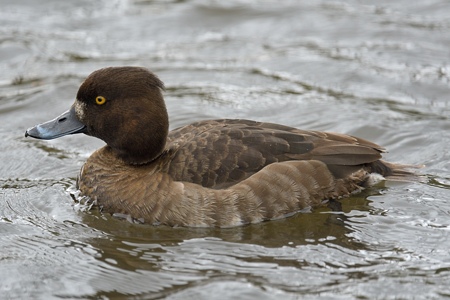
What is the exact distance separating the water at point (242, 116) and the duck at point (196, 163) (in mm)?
152

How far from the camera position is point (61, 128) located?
23.3 feet

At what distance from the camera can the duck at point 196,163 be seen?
6590mm

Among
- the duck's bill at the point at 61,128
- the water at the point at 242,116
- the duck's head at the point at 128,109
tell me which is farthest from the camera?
the duck's bill at the point at 61,128

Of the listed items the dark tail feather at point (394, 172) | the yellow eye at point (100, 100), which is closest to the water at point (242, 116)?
the dark tail feather at point (394, 172)

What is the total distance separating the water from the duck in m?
0.15

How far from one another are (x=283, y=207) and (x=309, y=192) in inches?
10.0

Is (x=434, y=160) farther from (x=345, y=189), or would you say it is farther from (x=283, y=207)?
(x=283, y=207)

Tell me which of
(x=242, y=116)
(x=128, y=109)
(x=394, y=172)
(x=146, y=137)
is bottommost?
(x=394, y=172)

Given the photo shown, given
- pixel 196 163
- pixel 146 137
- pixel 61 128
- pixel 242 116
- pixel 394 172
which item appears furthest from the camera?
pixel 242 116

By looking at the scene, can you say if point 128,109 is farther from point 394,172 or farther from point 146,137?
point 394,172

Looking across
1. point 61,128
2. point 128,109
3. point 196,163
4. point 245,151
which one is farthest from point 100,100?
point 245,151

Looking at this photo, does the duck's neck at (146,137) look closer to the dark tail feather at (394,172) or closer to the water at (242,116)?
the water at (242,116)

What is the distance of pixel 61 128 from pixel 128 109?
653 millimetres

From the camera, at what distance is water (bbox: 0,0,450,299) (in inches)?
229
